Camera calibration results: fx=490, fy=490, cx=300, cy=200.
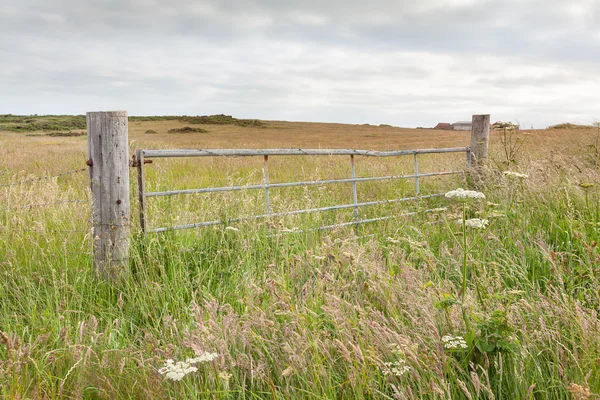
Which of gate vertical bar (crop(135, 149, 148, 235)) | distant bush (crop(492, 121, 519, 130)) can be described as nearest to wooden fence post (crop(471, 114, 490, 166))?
distant bush (crop(492, 121, 519, 130))

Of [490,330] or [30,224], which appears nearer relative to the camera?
[490,330]

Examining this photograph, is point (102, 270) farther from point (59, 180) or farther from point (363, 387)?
point (59, 180)

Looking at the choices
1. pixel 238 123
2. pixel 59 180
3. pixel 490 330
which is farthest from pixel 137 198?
pixel 238 123

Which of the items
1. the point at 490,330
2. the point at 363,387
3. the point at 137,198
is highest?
the point at 137,198

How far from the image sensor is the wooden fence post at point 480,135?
29.5 ft

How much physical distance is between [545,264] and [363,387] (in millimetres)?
2650

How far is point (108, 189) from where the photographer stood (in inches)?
175

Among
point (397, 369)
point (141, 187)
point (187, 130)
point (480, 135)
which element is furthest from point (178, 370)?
point (187, 130)

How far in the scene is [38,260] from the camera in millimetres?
4441

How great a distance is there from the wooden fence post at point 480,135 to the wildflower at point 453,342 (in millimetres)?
7112

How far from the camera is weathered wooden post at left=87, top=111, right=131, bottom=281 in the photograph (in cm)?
441

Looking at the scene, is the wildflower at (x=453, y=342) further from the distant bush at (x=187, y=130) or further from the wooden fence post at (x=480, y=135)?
the distant bush at (x=187, y=130)

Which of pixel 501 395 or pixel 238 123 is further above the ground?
pixel 238 123

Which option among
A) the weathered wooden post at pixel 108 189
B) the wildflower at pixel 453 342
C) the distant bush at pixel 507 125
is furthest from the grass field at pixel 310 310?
the distant bush at pixel 507 125
